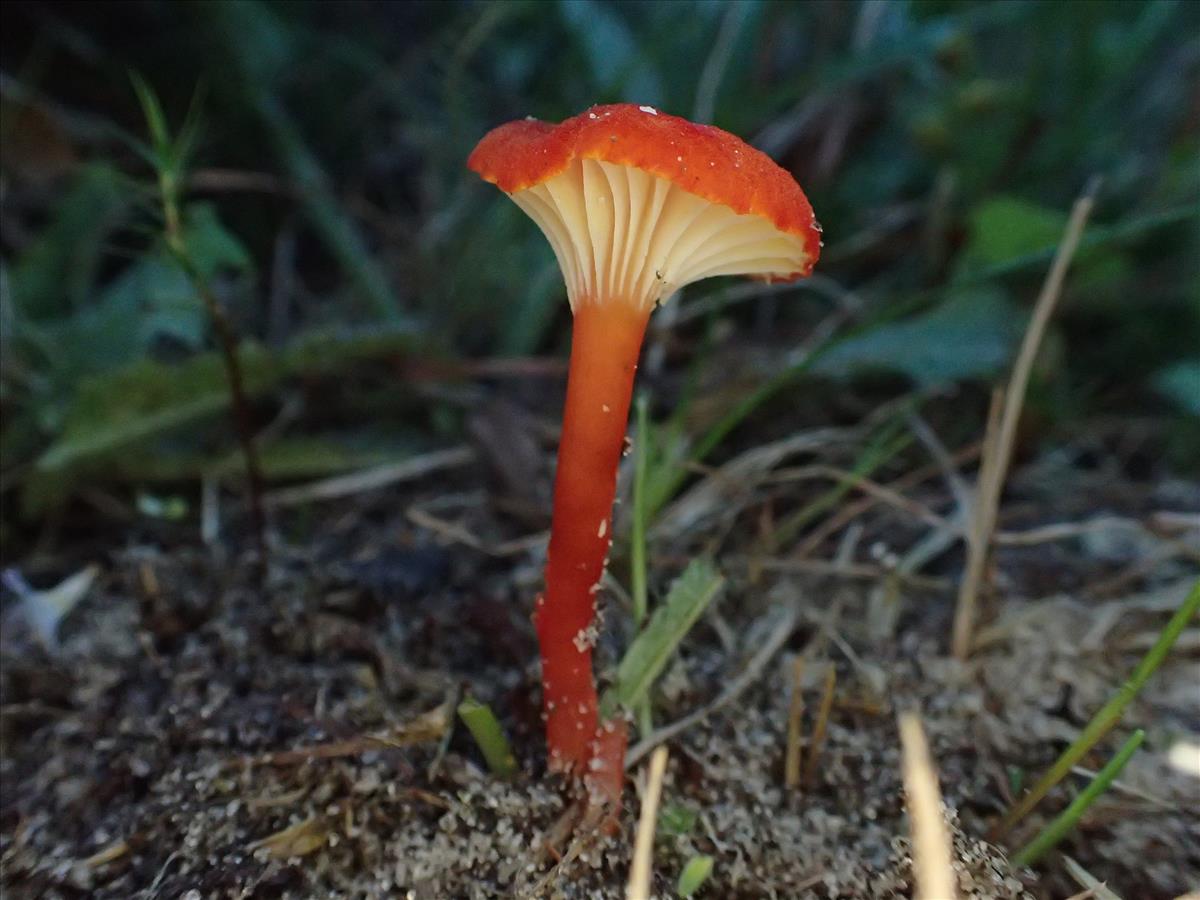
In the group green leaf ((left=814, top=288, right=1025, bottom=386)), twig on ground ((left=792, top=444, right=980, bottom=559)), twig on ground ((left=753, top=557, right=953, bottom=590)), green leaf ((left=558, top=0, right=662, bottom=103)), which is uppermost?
green leaf ((left=558, top=0, right=662, bottom=103))

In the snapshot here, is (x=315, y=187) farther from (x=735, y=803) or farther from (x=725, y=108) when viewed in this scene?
(x=735, y=803)

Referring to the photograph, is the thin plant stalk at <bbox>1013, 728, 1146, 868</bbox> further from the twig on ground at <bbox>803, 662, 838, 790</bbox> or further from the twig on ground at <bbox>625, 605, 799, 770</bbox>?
the twig on ground at <bbox>625, 605, 799, 770</bbox>

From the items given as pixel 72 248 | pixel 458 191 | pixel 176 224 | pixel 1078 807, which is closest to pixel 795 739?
pixel 1078 807

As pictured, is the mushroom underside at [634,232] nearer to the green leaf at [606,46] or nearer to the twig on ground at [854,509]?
the twig on ground at [854,509]

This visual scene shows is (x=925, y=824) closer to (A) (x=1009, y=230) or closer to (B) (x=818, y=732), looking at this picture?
(B) (x=818, y=732)

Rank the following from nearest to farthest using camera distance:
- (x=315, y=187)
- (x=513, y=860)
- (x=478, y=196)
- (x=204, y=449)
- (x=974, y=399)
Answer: (x=513, y=860), (x=204, y=449), (x=974, y=399), (x=315, y=187), (x=478, y=196)

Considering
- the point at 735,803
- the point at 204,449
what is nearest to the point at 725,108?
the point at 204,449

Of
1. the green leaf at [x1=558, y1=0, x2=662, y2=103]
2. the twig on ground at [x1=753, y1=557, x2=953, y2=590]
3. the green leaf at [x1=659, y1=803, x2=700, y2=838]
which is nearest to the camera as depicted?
the green leaf at [x1=659, y1=803, x2=700, y2=838]

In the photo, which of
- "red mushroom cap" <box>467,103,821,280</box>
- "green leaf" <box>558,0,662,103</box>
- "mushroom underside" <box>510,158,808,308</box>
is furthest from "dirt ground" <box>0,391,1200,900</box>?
"green leaf" <box>558,0,662,103</box>

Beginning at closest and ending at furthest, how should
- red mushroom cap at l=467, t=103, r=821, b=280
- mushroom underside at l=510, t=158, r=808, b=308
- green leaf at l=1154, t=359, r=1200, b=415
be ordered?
red mushroom cap at l=467, t=103, r=821, b=280
mushroom underside at l=510, t=158, r=808, b=308
green leaf at l=1154, t=359, r=1200, b=415
